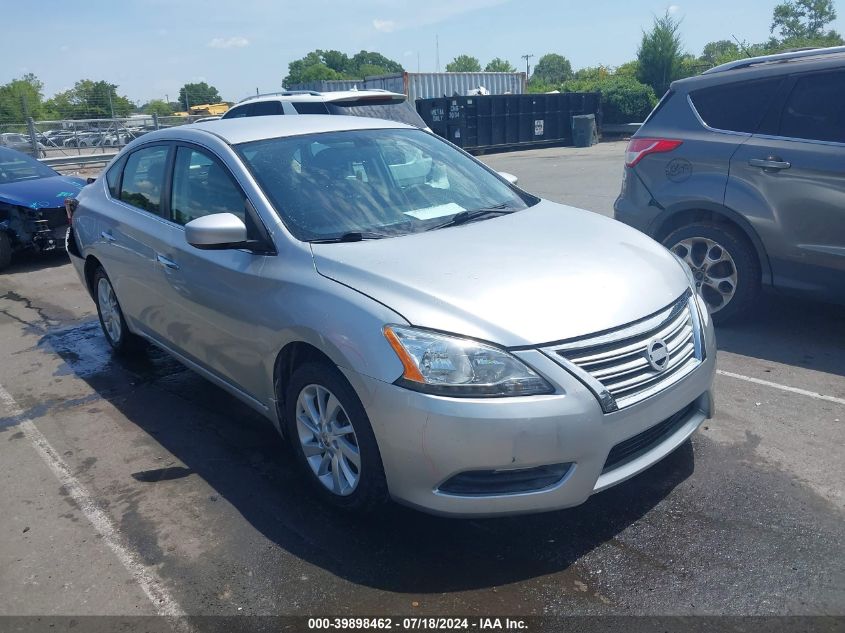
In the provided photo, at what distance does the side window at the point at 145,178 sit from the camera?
15.4ft

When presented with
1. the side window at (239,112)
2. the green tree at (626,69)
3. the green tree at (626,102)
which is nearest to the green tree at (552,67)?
the green tree at (626,69)

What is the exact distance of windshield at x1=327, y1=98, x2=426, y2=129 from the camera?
9266 millimetres

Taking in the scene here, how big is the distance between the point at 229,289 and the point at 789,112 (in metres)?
4.03

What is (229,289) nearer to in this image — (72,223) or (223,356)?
(223,356)

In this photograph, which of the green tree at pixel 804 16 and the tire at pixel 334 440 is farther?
the green tree at pixel 804 16

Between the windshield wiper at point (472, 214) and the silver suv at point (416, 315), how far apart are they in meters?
0.02

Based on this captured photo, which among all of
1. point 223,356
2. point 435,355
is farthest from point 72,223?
point 435,355

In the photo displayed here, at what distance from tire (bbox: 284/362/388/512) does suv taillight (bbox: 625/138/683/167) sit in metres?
3.60

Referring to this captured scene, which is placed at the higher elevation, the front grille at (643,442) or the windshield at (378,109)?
the windshield at (378,109)

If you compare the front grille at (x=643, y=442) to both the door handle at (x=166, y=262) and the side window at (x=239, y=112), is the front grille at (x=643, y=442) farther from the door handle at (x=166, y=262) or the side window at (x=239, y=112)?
the side window at (x=239, y=112)

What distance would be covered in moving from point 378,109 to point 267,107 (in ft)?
5.54

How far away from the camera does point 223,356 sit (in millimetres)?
4039

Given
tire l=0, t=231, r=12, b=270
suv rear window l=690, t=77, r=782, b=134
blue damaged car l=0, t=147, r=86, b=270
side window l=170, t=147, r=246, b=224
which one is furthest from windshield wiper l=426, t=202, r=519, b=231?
tire l=0, t=231, r=12, b=270

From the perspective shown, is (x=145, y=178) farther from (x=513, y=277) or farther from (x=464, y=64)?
(x=464, y=64)
